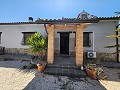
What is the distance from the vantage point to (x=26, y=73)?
7430 mm

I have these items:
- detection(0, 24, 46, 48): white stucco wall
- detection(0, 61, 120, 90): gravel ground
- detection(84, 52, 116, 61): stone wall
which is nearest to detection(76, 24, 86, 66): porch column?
detection(0, 61, 120, 90): gravel ground

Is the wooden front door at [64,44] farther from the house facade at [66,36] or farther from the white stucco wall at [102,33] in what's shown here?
the white stucco wall at [102,33]

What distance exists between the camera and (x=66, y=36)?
1222 centimetres

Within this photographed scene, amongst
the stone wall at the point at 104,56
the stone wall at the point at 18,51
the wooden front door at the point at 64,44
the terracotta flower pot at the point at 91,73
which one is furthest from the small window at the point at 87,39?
the stone wall at the point at 18,51

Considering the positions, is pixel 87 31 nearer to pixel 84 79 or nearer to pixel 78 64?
pixel 78 64

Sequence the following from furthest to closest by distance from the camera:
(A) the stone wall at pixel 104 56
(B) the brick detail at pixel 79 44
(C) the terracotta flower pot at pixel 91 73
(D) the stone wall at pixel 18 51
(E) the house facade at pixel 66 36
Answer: (D) the stone wall at pixel 18 51
(A) the stone wall at pixel 104 56
(E) the house facade at pixel 66 36
(B) the brick detail at pixel 79 44
(C) the terracotta flower pot at pixel 91 73

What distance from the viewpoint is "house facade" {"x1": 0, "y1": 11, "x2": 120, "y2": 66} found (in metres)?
8.51

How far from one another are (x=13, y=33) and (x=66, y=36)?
6.06 metres

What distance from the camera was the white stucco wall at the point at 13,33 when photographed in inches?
504

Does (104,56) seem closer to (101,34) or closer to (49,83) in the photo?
(101,34)

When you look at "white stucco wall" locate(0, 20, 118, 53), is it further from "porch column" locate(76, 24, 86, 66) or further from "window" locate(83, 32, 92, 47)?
"porch column" locate(76, 24, 86, 66)

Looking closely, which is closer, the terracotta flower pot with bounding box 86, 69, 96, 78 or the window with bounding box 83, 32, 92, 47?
the terracotta flower pot with bounding box 86, 69, 96, 78

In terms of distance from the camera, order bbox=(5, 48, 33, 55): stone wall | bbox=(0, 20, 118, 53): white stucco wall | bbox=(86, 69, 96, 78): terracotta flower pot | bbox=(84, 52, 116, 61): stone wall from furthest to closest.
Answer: bbox=(5, 48, 33, 55): stone wall
bbox=(0, 20, 118, 53): white stucco wall
bbox=(84, 52, 116, 61): stone wall
bbox=(86, 69, 96, 78): terracotta flower pot

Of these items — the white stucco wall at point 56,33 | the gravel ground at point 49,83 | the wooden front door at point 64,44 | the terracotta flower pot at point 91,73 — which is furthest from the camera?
the wooden front door at point 64,44
